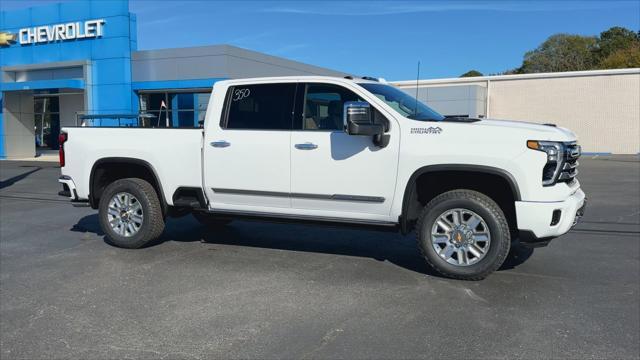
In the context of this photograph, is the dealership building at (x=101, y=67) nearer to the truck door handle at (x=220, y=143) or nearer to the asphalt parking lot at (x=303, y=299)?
the asphalt parking lot at (x=303, y=299)

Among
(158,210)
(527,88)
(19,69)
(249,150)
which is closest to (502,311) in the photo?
(249,150)

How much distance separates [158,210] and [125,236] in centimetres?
59

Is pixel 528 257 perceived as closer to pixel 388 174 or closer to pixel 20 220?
pixel 388 174

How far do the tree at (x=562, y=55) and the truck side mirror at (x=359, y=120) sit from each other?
53.9m

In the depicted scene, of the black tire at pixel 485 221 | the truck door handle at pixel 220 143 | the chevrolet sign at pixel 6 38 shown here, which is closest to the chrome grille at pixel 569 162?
the black tire at pixel 485 221

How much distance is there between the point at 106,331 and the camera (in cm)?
431

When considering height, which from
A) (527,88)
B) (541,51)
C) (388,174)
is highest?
(541,51)

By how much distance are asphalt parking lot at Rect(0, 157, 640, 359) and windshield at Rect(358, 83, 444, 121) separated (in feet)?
5.46

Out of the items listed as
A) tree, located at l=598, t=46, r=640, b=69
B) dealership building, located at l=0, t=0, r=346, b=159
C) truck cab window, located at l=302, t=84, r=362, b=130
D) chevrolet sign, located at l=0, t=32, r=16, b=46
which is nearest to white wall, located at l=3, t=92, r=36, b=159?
dealership building, located at l=0, t=0, r=346, b=159

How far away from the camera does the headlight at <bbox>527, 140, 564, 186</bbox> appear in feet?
16.8

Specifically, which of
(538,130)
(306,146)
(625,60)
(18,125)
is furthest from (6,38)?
(625,60)

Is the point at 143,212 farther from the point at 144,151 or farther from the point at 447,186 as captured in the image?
the point at 447,186

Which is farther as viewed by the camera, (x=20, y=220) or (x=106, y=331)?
(x=20, y=220)

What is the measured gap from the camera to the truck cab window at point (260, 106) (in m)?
6.31
